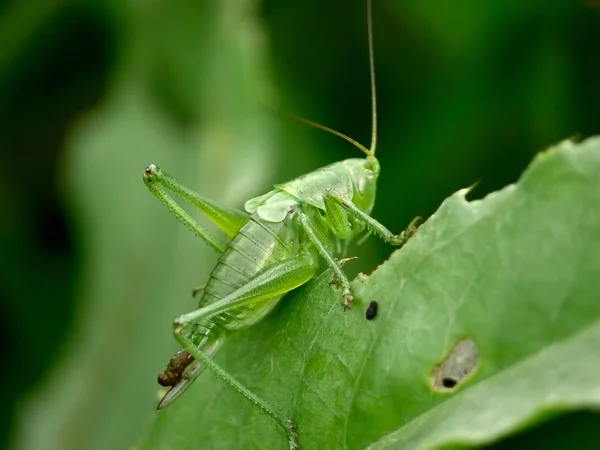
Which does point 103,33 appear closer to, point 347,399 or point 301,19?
point 301,19

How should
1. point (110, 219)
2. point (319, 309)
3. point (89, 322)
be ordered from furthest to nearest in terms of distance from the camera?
point (110, 219), point (89, 322), point (319, 309)

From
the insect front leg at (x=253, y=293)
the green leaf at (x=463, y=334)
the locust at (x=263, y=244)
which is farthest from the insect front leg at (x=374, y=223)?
the green leaf at (x=463, y=334)

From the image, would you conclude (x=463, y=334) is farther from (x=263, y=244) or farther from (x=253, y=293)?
(x=263, y=244)

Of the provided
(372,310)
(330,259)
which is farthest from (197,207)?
(372,310)

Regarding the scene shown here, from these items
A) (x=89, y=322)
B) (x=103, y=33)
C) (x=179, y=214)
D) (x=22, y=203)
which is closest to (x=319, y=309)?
(x=179, y=214)

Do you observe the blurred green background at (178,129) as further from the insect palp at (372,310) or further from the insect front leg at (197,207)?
the insect palp at (372,310)

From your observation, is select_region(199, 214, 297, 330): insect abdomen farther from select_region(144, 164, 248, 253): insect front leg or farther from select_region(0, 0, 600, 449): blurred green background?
select_region(0, 0, 600, 449): blurred green background
